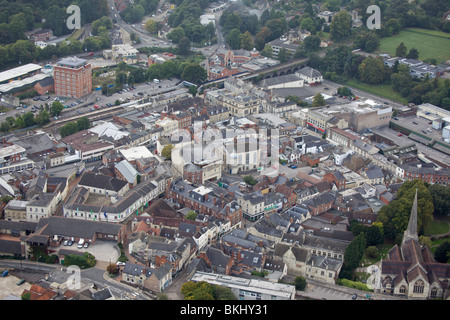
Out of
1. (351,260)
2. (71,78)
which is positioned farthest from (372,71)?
(351,260)

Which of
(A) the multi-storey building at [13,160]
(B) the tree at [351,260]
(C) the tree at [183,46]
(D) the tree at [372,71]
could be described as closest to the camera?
(B) the tree at [351,260]

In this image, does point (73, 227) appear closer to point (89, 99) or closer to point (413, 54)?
point (89, 99)

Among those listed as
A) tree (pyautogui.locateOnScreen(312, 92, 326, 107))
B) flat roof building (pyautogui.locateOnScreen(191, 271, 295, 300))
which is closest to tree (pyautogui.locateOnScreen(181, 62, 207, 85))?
tree (pyautogui.locateOnScreen(312, 92, 326, 107))

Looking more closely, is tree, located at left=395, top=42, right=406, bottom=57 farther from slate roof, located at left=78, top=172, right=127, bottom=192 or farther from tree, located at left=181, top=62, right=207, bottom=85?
slate roof, located at left=78, top=172, right=127, bottom=192

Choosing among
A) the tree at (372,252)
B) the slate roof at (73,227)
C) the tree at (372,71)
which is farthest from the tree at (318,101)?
the slate roof at (73,227)

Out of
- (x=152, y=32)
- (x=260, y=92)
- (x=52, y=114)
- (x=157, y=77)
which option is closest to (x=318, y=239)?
(x=260, y=92)

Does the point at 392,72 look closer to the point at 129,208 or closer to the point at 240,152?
the point at 240,152

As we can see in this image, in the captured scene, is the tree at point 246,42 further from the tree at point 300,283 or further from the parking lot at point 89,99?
the tree at point 300,283

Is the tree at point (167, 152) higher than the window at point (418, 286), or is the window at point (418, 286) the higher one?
the tree at point (167, 152)
